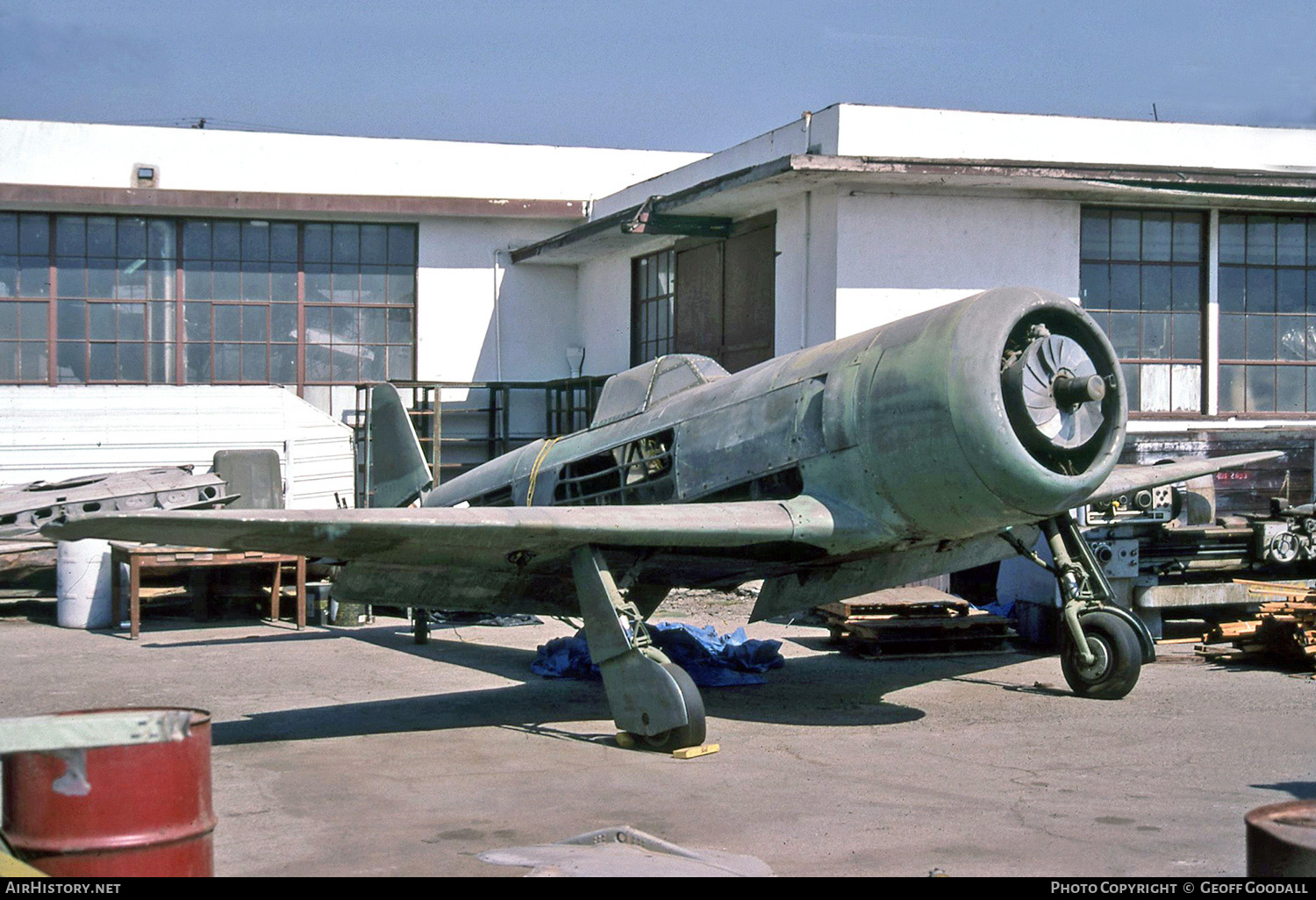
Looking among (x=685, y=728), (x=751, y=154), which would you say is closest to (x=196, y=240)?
(x=751, y=154)

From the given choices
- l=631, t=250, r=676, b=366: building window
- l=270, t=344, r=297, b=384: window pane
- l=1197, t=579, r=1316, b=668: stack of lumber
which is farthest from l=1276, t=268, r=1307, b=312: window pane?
l=270, t=344, r=297, b=384: window pane

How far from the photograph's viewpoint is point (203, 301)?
21859mm

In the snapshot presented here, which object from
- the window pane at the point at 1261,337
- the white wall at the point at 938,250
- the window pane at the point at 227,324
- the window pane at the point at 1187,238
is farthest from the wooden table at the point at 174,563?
the window pane at the point at 1261,337

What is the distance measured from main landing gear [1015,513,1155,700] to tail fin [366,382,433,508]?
20.2 ft

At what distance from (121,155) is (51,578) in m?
8.23

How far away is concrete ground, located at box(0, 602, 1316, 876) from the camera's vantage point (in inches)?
217

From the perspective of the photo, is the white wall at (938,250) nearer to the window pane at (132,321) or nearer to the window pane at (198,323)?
the window pane at (198,323)

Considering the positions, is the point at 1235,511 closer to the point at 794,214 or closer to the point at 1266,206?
the point at 1266,206

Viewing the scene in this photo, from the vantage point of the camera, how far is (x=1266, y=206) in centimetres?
1692

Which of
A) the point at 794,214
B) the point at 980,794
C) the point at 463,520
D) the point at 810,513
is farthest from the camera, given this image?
the point at 794,214

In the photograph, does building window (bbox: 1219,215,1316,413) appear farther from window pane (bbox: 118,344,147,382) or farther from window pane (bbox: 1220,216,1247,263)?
window pane (bbox: 118,344,147,382)

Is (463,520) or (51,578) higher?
(463,520)

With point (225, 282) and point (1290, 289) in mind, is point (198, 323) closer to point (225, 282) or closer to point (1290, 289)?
point (225, 282)
